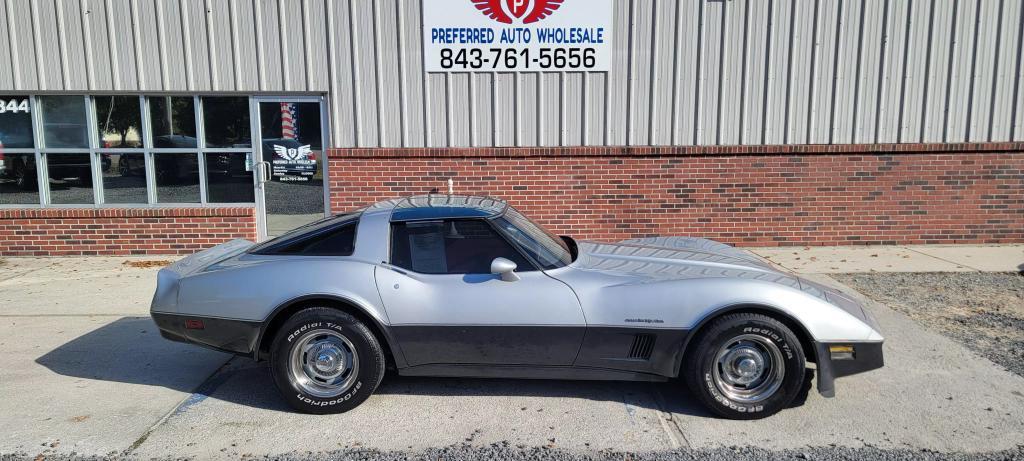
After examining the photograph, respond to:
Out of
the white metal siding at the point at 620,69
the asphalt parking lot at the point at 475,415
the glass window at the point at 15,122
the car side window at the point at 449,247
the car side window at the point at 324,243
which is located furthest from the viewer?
the glass window at the point at 15,122

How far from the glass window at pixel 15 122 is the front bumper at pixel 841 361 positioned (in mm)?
9958

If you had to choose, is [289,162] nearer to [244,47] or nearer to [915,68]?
[244,47]

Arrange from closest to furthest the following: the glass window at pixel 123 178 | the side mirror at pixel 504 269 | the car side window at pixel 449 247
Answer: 1. the side mirror at pixel 504 269
2. the car side window at pixel 449 247
3. the glass window at pixel 123 178

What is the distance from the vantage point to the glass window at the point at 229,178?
9.15 metres

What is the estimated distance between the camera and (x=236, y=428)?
12.6 ft

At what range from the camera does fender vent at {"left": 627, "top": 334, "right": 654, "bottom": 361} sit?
3877 millimetres

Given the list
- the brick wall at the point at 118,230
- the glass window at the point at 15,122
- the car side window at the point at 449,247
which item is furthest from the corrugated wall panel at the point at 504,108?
the glass window at the point at 15,122

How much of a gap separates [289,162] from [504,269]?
6227mm

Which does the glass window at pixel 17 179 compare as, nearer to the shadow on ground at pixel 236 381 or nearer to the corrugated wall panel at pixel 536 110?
the shadow on ground at pixel 236 381

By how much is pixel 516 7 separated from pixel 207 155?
15.0 feet

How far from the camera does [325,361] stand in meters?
4.00

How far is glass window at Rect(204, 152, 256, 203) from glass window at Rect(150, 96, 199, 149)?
14.9 inches

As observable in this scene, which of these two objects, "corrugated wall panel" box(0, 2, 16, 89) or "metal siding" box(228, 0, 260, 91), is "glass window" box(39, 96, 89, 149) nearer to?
"corrugated wall panel" box(0, 2, 16, 89)

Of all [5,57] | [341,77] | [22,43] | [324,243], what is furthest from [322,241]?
[5,57]
